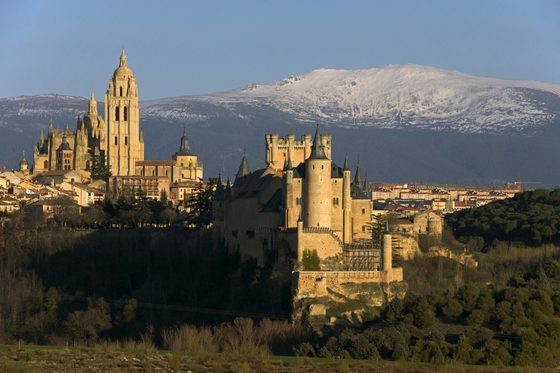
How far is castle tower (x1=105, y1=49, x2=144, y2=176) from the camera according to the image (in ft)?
401

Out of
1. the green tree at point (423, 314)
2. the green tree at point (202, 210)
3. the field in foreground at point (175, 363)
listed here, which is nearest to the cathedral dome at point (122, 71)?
the green tree at point (202, 210)

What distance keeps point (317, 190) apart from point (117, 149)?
179ft

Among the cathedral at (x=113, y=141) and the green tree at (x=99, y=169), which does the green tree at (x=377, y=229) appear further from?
the cathedral at (x=113, y=141)

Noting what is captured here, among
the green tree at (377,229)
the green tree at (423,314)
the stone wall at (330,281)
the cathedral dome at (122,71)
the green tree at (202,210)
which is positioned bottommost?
the green tree at (423,314)

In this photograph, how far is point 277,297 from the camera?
6906 cm

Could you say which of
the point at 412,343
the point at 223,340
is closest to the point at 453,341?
the point at 412,343

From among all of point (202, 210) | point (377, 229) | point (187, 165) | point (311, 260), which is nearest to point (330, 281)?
point (311, 260)

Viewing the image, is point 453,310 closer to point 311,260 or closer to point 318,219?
point 311,260

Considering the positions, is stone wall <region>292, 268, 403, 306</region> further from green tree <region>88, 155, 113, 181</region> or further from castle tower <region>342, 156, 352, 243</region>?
green tree <region>88, 155, 113, 181</region>

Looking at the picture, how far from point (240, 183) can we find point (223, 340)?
2008 centimetres

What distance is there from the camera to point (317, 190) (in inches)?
2753

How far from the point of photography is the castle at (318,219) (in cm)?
6881

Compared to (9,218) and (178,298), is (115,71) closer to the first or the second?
(9,218)

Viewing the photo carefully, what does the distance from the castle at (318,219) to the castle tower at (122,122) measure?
46547 millimetres
